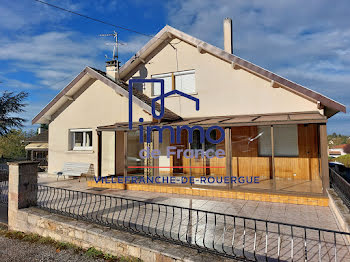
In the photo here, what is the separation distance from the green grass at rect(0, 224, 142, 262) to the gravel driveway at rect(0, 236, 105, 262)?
0.10 metres

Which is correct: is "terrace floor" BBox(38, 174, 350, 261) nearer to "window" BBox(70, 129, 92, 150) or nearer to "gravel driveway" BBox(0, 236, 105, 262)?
"gravel driveway" BBox(0, 236, 105, 262)

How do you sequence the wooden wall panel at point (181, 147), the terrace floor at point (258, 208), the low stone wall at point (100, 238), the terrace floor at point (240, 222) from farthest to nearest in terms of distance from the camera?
the wooden wall panel at point (181, 147) < the terrace floor at point (258, 208) < the terrace floor at point (240, 222) < the low stone wall at point (100, 238)

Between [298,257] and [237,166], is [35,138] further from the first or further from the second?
[298,257]

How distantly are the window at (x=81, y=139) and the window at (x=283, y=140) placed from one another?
1072cm

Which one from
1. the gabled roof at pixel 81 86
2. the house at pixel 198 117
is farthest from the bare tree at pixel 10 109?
the house at pixel 198 117

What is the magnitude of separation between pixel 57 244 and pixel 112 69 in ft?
39.2

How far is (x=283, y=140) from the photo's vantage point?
1184 cm

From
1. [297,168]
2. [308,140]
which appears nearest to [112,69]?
[308,140]

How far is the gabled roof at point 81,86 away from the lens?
504 inches

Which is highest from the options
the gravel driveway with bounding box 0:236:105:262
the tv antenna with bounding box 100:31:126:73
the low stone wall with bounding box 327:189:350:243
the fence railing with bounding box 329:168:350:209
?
the tv antenna with bounding box 100:31:126:73

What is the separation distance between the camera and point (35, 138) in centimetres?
2259

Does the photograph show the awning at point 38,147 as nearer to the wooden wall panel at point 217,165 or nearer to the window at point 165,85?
the window at point 165,85

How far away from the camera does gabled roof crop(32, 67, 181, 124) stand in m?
12.8

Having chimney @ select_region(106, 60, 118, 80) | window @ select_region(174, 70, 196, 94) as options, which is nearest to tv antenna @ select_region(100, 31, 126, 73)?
chimney @ select_region(106, 60, 118, 80)
